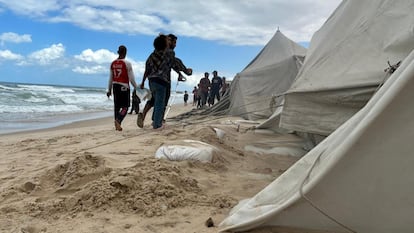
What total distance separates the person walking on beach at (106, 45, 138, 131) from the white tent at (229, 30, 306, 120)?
13.2 ft

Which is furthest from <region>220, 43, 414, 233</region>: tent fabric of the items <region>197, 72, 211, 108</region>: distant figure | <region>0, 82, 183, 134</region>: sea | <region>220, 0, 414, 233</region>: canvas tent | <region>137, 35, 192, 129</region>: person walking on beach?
<region>197, 72, 211, 108</region>: distant figure

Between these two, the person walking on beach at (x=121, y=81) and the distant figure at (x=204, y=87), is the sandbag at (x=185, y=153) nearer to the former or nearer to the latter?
the person walking on beach at (x=121, y=81)

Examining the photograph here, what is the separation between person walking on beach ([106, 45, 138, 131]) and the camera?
6453 millimetres

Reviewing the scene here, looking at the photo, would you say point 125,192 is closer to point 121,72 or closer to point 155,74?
point 155,74

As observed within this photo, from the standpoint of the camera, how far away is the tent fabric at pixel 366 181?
1545 mm

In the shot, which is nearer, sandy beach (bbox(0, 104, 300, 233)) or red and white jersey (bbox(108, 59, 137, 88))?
sandy beach (bbox(0, 104, 300, 233))

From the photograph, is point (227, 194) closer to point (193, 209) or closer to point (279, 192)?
point (193, 209)

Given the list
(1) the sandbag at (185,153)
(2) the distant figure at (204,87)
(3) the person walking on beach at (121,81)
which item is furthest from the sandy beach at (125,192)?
(2) the distant figure at (204,87)

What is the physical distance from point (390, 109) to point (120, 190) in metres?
1.82

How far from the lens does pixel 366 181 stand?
1.65 metres

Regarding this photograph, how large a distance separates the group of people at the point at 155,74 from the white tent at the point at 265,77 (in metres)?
3.97

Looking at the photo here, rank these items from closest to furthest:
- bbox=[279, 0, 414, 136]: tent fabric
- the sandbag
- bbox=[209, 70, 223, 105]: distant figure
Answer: bbox=[279, 0, 414, 136]: tent fabric, the sandbag, bbox=[209, 70, 223, 105]: distant figure

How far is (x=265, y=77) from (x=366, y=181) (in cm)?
938

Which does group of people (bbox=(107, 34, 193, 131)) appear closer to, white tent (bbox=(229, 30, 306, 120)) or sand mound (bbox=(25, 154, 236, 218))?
sand mound (bbox=(25, 154, 236, 218))
